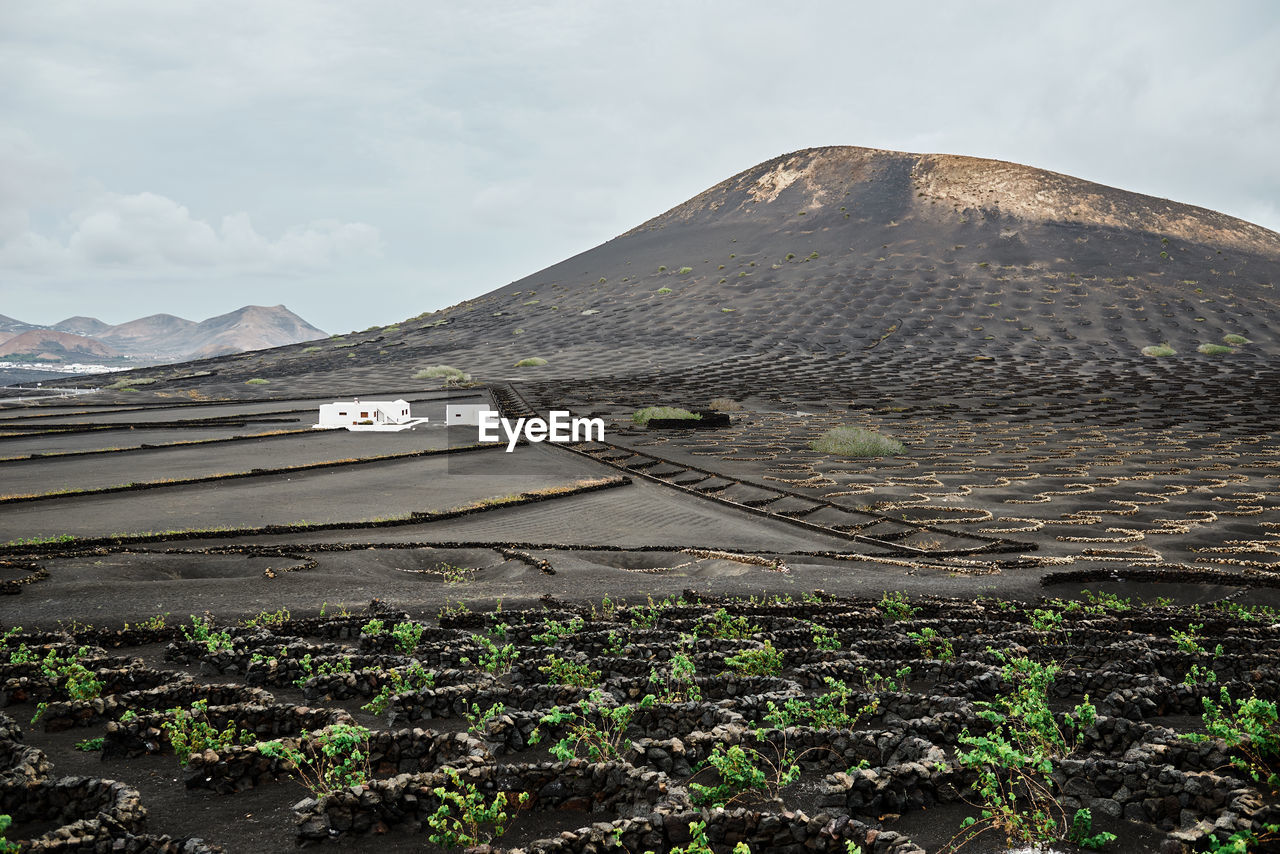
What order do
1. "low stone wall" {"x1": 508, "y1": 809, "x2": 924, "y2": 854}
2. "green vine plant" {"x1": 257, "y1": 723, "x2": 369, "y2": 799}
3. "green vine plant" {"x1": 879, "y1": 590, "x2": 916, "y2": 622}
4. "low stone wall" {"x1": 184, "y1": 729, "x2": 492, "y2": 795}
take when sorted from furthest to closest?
"green vine plant" {"x1": 879, "y1": 590, "x2": 916, "y2": 622}
"low stone wall" {"x1": 184, "y1": 729, "x2": 492, "y2": 795}
"green vine plant" {"x1": 257, "y1": 723, "x2": 369, "y2": 799}
"low stone wall" {"x1": 508, "y1": 809, "x2": 924, "y2": 854}

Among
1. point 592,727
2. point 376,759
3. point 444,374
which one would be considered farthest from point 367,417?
point 592,727

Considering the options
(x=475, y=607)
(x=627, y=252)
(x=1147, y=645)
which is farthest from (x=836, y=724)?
(x=627, y=252)

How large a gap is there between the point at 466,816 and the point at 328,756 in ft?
4.53

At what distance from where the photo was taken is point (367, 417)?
32250 mm

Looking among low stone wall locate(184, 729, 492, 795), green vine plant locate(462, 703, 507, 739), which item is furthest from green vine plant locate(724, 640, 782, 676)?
low stone wall locate(184, 729, 492, 795)

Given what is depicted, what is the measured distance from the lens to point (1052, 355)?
53.9m

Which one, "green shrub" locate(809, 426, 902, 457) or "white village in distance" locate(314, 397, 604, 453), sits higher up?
"white village in distance" locate(314, 397, 604, 453)

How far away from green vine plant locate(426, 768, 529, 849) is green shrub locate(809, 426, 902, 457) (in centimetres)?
2184

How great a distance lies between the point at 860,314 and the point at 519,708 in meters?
66.0

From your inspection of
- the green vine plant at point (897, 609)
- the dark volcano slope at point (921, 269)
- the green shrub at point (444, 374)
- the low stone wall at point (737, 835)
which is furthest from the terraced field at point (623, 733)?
the dark volcano slope at point (921, 269)

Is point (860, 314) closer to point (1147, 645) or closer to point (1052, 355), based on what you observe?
point (1052, 355)

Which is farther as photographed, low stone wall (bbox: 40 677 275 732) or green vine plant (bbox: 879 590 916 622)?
green vine plant (bbox: 879 590 916 622)

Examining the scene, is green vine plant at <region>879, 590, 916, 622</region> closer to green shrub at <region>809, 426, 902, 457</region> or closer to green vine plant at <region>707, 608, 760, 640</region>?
green vine plant at <region>707, 608, 760, 640</region>

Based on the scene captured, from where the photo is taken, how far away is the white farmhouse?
31.5 m
